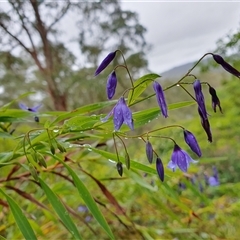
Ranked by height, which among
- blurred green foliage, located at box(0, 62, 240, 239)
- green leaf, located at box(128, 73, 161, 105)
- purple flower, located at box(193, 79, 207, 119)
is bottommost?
blurred green foliage, located at box(0, 62, 240, 239)

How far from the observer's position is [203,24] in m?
2.88

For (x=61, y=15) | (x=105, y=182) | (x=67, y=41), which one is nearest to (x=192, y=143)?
(x=105, y=182)

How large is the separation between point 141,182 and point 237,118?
2138 mm

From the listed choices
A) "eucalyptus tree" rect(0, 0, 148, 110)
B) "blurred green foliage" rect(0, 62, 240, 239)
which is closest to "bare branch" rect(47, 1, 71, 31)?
"eucalyptus tree" rect(0, 0, 148, 110)

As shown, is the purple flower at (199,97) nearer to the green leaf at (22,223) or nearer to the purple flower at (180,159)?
the purple flower at (180,159)

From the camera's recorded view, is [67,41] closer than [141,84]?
No

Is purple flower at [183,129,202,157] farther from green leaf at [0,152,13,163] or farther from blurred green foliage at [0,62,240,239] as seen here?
green leaf at [0,152,13,163]

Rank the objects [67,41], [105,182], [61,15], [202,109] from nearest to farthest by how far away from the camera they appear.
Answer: [202,109] < [105,182] < [61,15] < [67,41]

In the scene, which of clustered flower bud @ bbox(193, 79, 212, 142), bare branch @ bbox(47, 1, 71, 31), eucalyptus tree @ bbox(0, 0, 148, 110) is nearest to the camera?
clustered flower bud @ bbox(193, 79, 212, 142)

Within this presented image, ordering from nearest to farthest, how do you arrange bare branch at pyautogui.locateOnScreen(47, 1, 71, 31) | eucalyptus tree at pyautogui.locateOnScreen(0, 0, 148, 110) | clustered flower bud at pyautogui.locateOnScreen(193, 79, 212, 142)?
clustered flower bud at pyautogui.locateOnScreen(193, 79, 212, 142) < eucalyptus tree at pyautogui.locateOnScreen(0, 0, 148, 110) < bare branch at pyautogui.locateOnScreen(47, 1, 71, 31)

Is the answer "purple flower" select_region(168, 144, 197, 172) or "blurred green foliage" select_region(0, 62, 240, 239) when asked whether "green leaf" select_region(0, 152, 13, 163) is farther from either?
"purple flower" select_region(168, 144, 197, 172)

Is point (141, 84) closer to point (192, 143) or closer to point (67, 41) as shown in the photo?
point (192, 143)

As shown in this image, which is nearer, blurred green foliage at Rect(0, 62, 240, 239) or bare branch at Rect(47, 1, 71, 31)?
blurred green foliage at Rect(0, 62, 240, 239)

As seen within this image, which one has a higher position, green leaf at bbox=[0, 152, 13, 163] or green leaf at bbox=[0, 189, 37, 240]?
green leaf at bbox=[0, 152, 13, 163]
